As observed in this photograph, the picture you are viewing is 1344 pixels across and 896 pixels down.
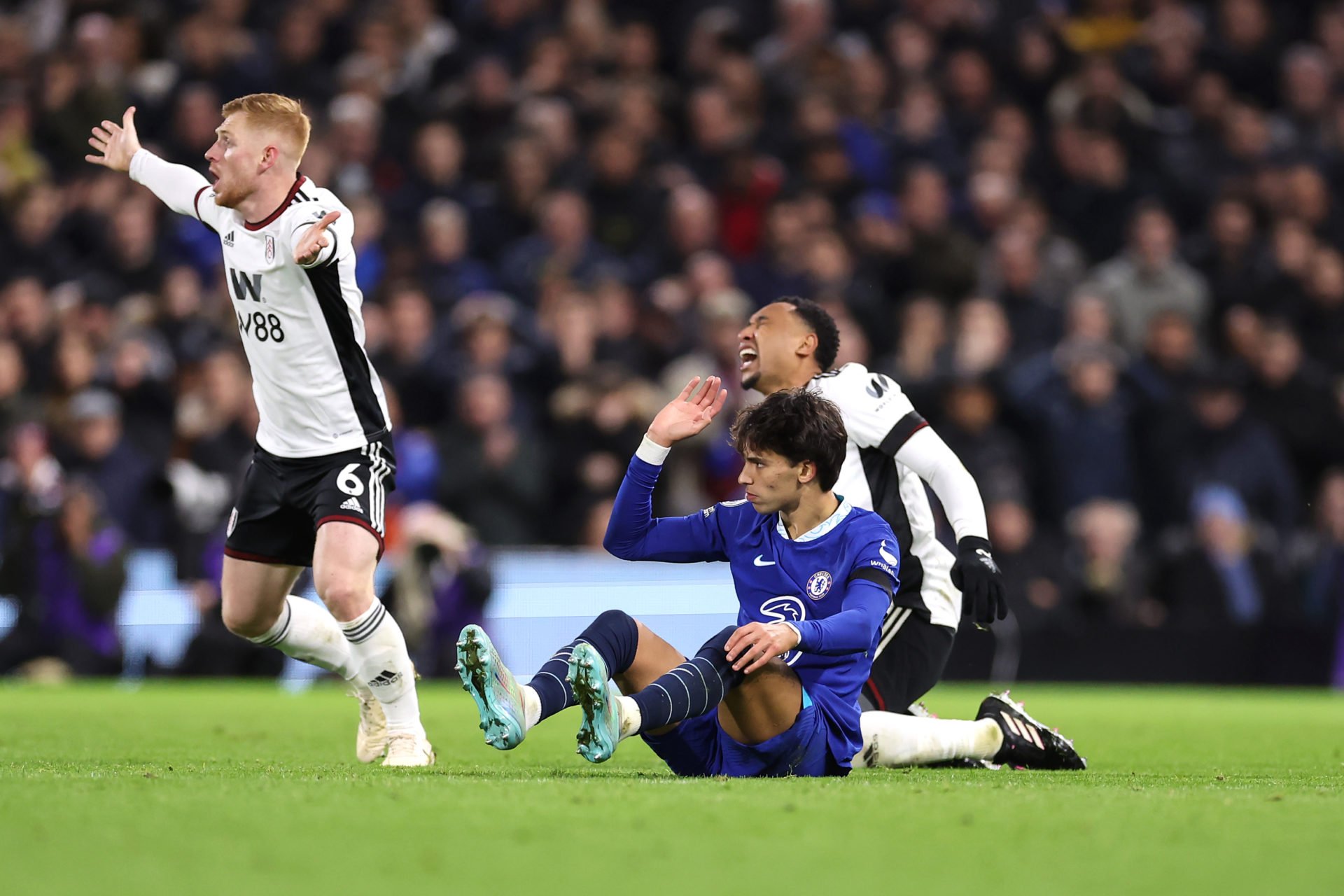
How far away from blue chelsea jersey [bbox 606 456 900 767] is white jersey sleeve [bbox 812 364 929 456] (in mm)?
926

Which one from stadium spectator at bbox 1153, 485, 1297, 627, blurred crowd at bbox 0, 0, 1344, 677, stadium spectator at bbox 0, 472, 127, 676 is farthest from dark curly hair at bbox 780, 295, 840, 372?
stadium spectator at bbox 1153, 485, 1297, 627

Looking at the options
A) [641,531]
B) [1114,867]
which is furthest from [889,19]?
[1114,867]

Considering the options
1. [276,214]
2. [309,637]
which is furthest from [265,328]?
[309,637]

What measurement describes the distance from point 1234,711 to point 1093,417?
326 cm

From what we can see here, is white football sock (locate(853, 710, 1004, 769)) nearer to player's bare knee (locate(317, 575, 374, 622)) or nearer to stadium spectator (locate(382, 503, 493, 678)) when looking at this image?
player's bare knee (locate(317, 575, 374, 622))

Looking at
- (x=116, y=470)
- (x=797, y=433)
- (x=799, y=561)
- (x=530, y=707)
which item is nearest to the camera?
(x=530, y=707)

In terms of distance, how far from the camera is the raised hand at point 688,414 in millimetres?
5352

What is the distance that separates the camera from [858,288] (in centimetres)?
1352

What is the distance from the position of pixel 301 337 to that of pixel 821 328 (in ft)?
6.00

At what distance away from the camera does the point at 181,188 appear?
21.1ft

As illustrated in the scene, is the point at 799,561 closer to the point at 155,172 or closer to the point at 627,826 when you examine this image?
the point at 627,826

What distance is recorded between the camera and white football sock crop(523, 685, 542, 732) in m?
4.84

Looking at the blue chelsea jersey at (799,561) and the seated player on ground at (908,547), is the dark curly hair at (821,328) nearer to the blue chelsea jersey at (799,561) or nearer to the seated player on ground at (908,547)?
the seated player on ground at (908,547)

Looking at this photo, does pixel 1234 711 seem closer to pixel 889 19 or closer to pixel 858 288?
pixel 858 288
